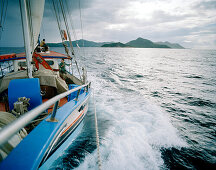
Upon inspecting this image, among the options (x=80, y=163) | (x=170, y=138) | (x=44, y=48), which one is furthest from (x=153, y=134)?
(x=44, y=48)

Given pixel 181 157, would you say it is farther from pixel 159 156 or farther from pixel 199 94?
pixel 199 94

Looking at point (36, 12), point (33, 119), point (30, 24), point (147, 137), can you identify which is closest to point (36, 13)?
point (36, 12)

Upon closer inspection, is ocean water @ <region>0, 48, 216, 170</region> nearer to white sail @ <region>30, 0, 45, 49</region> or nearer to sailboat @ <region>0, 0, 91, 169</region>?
sailboat @ <region>0, 0, 91, 169</region>

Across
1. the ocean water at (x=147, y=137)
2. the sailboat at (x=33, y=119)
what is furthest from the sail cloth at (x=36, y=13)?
the ocean water at (x=147, y=137)

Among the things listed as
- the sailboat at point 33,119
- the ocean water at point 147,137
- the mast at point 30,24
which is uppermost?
the mast at point 30,24

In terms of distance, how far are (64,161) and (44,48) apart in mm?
7612

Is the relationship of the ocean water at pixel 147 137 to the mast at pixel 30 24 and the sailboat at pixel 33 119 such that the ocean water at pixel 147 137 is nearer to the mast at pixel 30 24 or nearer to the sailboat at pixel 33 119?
the sailboat at pixel 33 119

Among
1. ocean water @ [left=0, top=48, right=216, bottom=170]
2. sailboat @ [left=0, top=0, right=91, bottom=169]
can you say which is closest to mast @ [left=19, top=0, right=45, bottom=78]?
sailboat @ [left=0, top=0, right=91, bottom=169]

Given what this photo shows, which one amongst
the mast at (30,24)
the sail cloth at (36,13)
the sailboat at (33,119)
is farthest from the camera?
the sail cloth at (36,13)

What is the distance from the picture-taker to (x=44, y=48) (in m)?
8.25

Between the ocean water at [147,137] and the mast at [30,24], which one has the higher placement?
the mast at [30,24]

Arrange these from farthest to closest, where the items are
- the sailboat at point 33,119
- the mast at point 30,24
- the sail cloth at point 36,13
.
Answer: the sail cloth at point 36,13 → the mast at point 30,24 → the sailboat at point 33,119

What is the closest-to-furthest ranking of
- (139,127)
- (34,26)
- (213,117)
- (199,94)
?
(34,26)
(139,127)
(213,117)
(199,94)

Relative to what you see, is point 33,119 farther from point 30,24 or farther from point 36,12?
point 36,12
